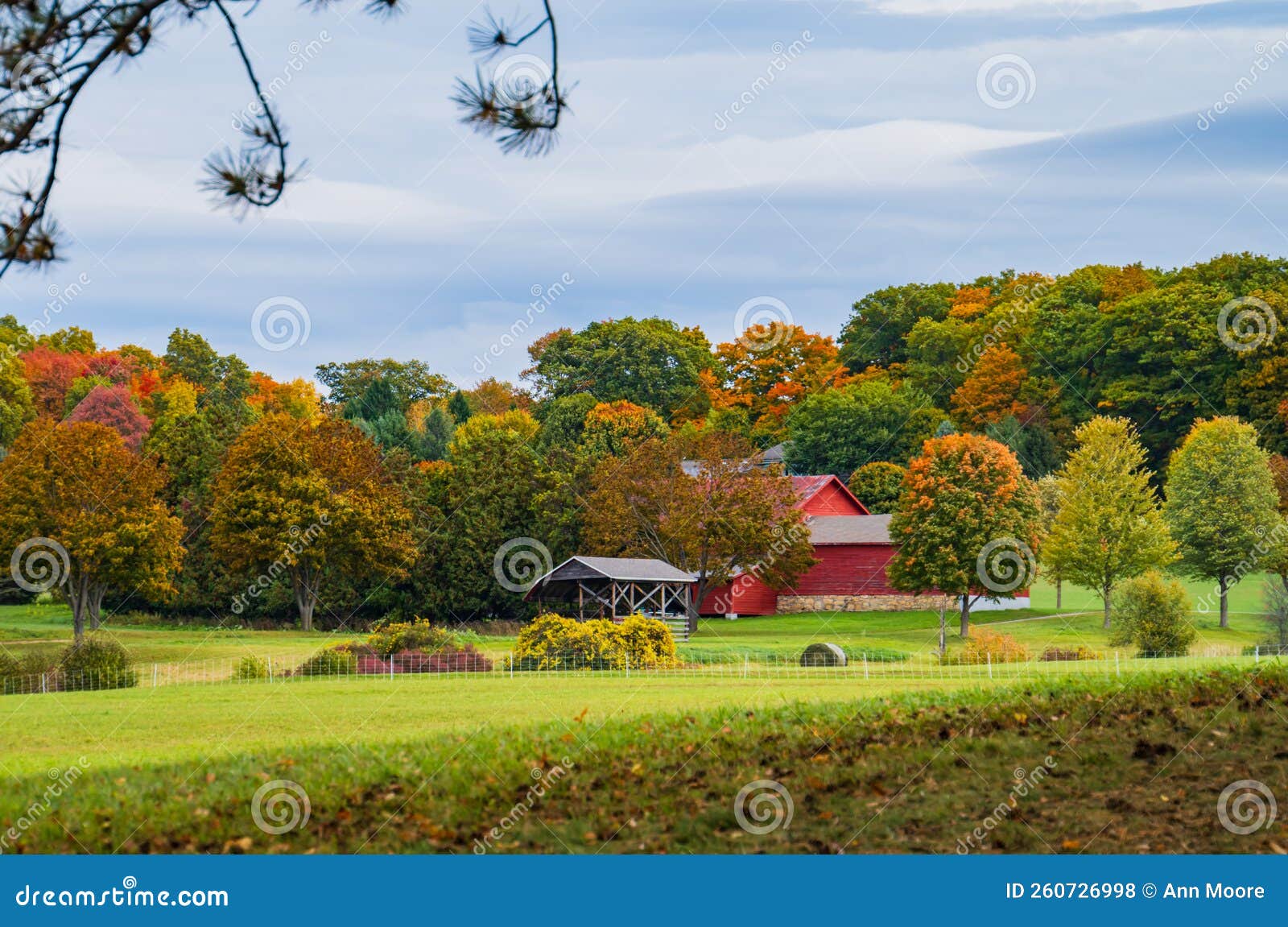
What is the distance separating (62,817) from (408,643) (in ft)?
69.1

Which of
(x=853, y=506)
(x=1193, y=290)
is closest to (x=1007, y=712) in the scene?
(x=853, y=506)

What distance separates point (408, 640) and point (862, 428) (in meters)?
38.5

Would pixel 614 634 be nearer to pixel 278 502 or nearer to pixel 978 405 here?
pixel 278 502

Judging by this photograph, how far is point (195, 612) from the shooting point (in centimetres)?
5200

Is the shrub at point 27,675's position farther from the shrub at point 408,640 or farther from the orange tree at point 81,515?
the orange tree at point 81,515

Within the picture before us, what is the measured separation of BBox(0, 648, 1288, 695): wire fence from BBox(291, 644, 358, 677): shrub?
0.02 meters

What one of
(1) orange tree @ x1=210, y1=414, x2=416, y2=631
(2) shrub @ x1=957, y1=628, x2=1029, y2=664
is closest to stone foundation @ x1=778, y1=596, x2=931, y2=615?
(1) orange tree @ x1=210, y1=414, x2=416, y2=631

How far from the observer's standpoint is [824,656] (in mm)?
29219

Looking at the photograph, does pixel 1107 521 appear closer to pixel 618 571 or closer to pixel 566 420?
pixel 618 571

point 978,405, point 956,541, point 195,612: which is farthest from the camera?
point 978,405

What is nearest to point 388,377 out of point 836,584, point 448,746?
point 836,584

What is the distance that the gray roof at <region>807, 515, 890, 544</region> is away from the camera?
54031 millimetres

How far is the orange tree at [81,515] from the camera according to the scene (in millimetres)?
38438

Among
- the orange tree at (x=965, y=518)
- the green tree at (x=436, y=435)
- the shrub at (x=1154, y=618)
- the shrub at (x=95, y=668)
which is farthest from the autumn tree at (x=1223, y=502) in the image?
the green tree at (x=436, y=435)
